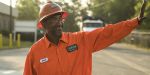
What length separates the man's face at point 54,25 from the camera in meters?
5.33

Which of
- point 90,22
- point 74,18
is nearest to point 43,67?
point 90,22

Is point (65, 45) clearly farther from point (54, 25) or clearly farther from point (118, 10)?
point (118, 10)

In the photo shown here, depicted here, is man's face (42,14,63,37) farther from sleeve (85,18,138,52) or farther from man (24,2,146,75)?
→ sleeve (85,18,138,52)

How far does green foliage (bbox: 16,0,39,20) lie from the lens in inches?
4040

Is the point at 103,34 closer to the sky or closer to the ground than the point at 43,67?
closer to the sky

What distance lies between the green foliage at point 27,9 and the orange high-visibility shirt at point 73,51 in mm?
95925

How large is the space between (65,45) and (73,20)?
111 metres

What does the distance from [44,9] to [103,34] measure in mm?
633

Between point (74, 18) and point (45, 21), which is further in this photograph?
point (74, 18)

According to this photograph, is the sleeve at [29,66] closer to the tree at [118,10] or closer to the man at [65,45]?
the man at [65,45]

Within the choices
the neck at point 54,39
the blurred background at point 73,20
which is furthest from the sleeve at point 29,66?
the blurred background at point 73,20

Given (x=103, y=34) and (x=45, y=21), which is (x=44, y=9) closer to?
(x=45, y=21)

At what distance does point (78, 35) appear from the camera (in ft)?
17.9

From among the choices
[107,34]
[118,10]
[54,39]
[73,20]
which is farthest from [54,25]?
[73,20]
